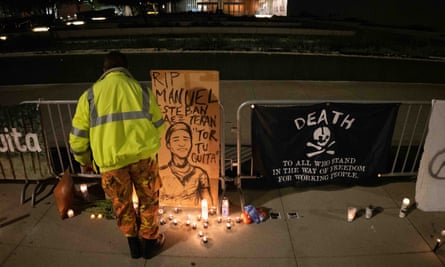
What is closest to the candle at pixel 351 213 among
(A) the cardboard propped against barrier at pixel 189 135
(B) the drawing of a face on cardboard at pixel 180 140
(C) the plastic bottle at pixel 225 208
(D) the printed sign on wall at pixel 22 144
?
(C) the plastic bottle at pixel 225 208

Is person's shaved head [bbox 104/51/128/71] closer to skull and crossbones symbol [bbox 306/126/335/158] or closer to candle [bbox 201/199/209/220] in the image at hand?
candle [bbox 201/199/209/220]

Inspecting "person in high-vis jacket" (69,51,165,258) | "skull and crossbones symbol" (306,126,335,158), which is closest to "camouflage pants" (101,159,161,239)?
"person in high-vis jacket" (69,51,165,258)

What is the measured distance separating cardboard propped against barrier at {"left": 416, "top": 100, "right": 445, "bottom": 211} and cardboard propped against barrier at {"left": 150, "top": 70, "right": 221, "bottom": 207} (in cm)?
239

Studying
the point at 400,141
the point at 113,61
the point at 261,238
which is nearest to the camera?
the point at 113,61

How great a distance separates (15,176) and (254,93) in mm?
6354

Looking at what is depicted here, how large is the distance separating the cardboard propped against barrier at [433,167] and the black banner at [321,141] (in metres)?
0.44

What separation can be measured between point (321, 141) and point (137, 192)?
2.24 m

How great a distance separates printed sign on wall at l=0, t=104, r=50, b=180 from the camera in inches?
160

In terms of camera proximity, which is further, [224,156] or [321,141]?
[224,156]

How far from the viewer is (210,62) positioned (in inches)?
412

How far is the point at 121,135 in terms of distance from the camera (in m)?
2.79

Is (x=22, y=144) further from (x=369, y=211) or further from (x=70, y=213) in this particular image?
(x=369, y=211)

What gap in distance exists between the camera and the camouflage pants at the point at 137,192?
2984 millimetres

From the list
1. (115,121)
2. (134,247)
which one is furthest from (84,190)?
(115,121)
